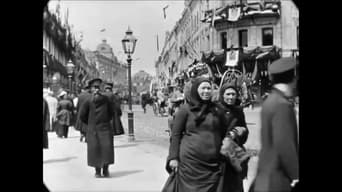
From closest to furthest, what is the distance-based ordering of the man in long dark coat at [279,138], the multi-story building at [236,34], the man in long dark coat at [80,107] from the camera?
the man in long dark coat at [279,138] < the multi-story building at [236,34] < the man in long dark coat at [80,107]

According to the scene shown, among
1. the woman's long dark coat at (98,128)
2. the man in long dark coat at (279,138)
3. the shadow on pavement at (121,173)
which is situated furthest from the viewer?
the woman's long dark coat at (98,128)

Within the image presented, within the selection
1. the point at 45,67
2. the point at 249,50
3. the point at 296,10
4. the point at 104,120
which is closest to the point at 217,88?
the point at 249,50

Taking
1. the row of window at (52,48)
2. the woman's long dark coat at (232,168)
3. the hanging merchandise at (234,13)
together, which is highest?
the hanging merchandise at (234,13)

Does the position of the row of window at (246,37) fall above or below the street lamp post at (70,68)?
above

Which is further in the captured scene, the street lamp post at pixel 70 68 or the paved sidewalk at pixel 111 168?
the street lamp post at pixel 70 68

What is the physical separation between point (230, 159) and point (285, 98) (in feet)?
3.03

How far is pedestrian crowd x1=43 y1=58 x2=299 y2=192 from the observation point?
2945mm

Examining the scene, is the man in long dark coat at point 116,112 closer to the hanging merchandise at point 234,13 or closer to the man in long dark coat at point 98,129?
the man in long dark coat at point 98,129

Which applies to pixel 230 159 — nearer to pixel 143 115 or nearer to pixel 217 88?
pixel 217 88

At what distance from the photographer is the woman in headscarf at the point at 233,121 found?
12.4 feet

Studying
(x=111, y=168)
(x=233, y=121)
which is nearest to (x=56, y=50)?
(x=111, y=168)

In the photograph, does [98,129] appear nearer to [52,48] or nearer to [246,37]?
[52,48]

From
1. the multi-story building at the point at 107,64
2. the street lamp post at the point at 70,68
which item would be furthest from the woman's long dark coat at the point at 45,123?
the multi-story building at the point at 107,64
